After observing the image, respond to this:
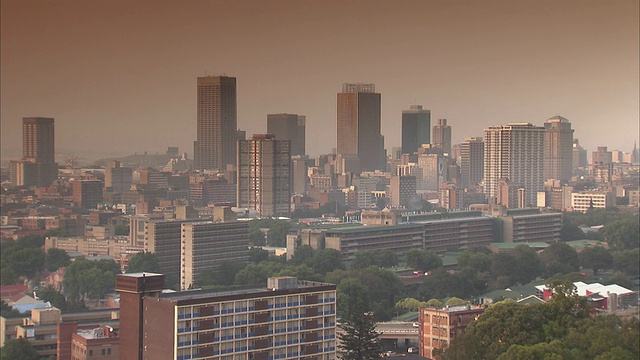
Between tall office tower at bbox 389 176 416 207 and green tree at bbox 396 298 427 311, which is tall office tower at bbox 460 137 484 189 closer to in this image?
tall office tower at bbox 389 176 416 207

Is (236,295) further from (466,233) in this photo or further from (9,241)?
(466,233)

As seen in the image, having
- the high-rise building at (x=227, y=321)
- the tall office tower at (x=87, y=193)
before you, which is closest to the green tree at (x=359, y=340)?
the high-rise building at (x=227, y=321)

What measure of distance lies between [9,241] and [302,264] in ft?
16.1

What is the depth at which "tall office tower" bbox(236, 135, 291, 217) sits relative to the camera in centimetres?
2342

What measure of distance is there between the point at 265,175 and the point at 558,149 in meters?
10.3

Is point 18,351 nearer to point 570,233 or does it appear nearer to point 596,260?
point 596,260

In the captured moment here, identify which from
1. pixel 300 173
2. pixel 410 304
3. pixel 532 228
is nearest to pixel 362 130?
pixel 300 173

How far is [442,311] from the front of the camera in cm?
878

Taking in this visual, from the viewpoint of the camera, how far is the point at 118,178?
23.6 meters

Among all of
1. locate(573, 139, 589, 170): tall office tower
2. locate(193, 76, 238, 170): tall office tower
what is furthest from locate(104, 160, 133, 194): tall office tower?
locate(573, 139, 589, 170): tall office tower

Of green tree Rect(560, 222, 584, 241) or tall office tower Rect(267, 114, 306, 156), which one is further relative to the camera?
tall office tower Rect(267, 114, 306, 156)

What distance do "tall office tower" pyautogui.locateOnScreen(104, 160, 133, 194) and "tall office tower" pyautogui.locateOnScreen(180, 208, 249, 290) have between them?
7268 mm

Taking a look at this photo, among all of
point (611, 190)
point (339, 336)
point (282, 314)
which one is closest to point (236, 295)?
point (282, 314)

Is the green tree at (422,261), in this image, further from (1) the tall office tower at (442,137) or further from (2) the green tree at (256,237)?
(1) the tall office tower at (442,137)
